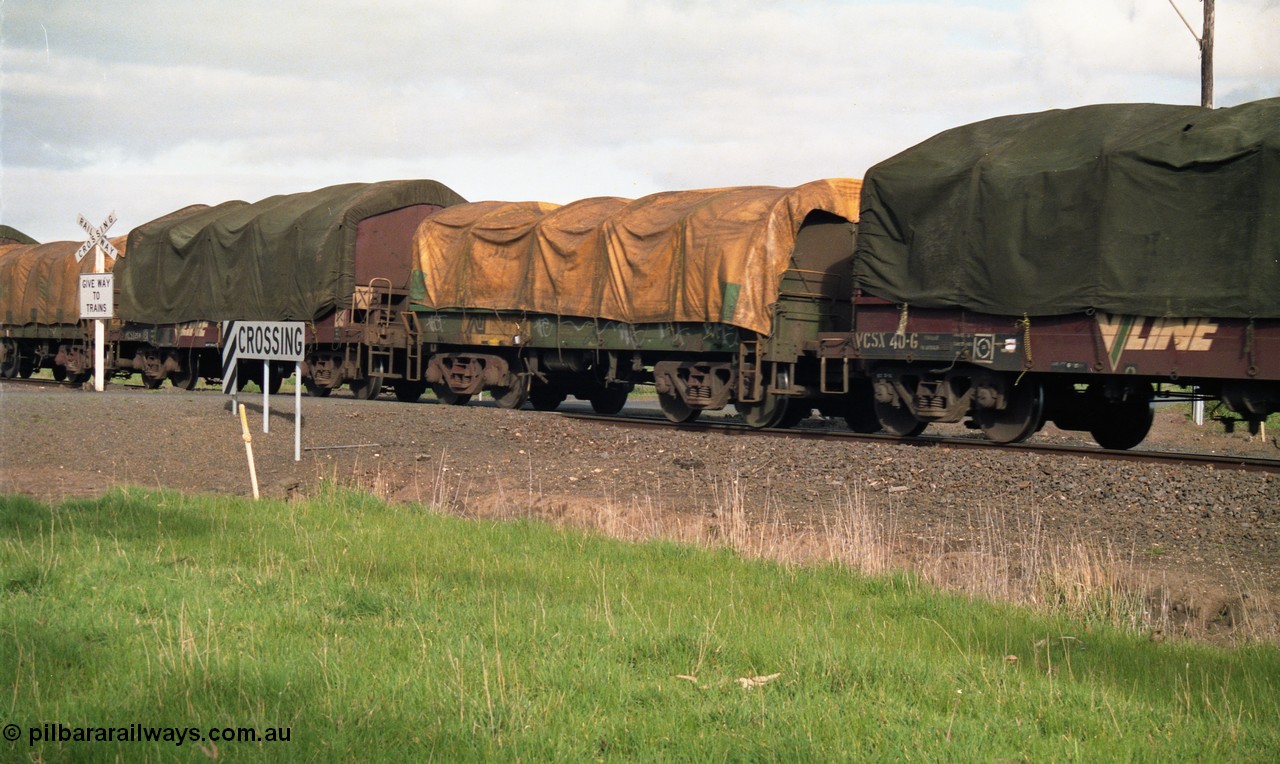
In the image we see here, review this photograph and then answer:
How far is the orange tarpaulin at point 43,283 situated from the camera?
1129 inches

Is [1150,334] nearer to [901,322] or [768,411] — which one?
[901,322]

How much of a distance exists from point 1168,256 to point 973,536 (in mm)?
5280

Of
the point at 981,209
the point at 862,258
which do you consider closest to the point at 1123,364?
the point at 981,209

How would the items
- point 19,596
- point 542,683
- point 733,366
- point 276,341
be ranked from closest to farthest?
point 542,683 → point 19,596 → point 276,341 → point 733,366

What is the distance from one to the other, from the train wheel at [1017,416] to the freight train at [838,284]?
0.09 ft

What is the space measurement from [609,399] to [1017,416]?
9.35 m

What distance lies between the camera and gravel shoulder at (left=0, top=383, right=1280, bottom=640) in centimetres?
845

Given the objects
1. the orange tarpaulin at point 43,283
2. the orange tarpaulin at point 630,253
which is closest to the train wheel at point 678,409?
the orange tarpaulin at point 630,253

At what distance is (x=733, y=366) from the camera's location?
1681 cm

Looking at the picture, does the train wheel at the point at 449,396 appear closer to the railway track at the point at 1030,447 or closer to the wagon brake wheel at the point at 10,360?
the railway track at the point at 1030,447

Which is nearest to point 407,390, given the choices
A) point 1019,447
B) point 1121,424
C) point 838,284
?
point 838,284

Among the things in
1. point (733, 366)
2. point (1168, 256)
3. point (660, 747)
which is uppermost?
point (1168, 256)

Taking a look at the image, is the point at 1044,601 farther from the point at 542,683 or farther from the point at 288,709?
the point at 288,709

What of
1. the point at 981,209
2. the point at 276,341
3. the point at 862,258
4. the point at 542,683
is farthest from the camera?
the point at 862,258
